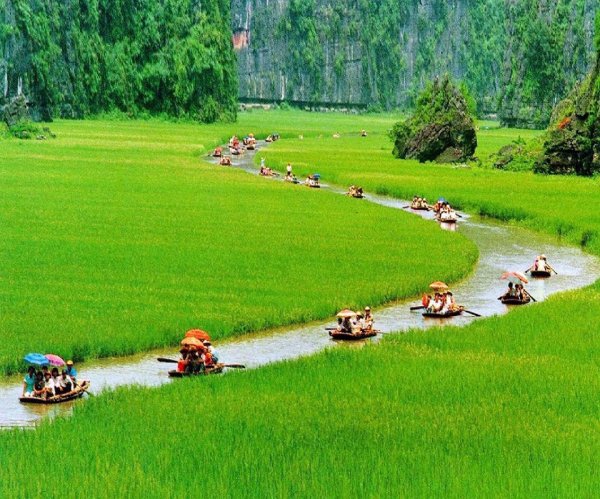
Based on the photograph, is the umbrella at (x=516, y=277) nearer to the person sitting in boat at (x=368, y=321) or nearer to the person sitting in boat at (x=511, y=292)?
the person sitting in boat at (x=511, y=292)

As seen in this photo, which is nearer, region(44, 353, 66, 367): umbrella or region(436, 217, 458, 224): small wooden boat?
region(44, 353, 66, 367): umbrella

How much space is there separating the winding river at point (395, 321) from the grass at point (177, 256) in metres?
0.44

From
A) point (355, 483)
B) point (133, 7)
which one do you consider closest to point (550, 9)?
point (133, 7)

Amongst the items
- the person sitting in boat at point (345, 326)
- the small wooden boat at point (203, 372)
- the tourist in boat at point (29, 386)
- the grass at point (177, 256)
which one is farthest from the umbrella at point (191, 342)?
the person sitting in boat at point (345, 326)

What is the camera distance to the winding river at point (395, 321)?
16109mm

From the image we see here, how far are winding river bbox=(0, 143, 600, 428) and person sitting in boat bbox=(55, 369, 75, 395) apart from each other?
Result: 0.65ft

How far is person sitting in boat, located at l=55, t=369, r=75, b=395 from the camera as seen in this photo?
50.8ft

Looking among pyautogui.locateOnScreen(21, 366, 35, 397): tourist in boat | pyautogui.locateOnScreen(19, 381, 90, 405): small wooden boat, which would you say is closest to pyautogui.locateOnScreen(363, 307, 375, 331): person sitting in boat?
pyautogui.locateOnScreen(19, 381, 90, 405): small wooden boat

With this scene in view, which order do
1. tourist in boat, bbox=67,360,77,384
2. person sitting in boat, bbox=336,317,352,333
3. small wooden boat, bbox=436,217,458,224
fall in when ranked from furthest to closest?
small wooden boat, bbox=436,217,458,224, person sitting in boat, bbox=336,317,352,333, tourist in boat, bbox=67,360,77,384

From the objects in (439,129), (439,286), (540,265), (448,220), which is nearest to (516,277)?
(540,265)

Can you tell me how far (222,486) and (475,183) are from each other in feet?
140

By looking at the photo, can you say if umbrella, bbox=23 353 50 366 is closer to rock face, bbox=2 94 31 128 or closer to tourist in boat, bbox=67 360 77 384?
tourist in boat, bbox=67 360 77 384

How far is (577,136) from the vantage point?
55.3 meters

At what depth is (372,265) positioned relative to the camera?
27969mm
